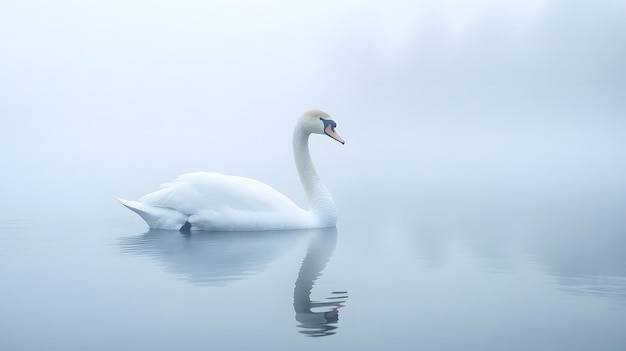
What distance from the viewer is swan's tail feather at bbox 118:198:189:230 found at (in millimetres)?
9719

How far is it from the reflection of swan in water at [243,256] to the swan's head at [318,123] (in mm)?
1356

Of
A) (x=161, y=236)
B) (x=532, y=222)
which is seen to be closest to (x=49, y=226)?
(x=161, y=236)

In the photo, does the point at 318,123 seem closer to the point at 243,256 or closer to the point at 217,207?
the point at 217,207

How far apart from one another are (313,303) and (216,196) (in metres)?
3.84

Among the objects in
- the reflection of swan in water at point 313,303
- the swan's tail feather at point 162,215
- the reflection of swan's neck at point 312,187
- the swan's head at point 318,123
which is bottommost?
the reflection of swan in water at point 313,303

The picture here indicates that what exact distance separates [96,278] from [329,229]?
393cm

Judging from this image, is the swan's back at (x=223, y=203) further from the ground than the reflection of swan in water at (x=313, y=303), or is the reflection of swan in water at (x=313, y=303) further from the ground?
the swan's back at (x=223, y=203)

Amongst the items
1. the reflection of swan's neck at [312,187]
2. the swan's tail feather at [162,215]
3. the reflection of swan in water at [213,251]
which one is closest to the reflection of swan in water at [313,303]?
the reflection of swan in water at [213,251]

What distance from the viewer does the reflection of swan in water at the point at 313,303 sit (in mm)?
5344

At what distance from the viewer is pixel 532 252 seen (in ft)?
28.1

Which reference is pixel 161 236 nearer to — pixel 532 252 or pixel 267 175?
pixel 532 252

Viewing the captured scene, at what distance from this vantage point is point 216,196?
9.55 metres

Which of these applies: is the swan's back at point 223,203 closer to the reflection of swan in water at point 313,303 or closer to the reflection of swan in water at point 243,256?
the reflection of swan in water at point 243,256

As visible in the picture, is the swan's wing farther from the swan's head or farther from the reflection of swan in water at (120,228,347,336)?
the swan's head
